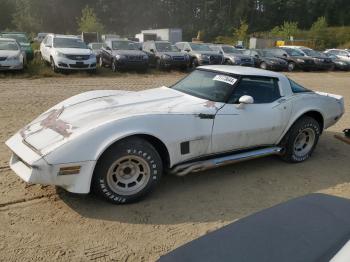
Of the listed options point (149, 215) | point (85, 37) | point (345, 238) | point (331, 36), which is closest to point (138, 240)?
point (149, 215)

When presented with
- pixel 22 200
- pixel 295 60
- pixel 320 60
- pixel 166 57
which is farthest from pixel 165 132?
pixel 320 60

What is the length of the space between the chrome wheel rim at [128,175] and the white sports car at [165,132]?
0.01 meters

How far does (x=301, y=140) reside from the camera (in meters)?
5.64

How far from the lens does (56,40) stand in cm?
1627

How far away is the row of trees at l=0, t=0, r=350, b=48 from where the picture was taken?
73.6m

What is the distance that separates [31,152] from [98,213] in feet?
3.00

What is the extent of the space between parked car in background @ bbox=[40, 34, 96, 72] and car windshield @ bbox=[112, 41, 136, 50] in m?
1.86

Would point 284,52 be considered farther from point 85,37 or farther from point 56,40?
point 85,37

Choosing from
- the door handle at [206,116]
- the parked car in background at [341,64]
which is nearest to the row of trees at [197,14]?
the parked car in background at [341,64]

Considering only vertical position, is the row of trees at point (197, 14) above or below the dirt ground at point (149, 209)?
above

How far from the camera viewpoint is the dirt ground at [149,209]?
3234mm

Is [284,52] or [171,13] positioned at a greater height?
[171,13]

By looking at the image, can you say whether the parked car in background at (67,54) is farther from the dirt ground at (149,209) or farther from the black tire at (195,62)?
the dirt ground at (149,209)

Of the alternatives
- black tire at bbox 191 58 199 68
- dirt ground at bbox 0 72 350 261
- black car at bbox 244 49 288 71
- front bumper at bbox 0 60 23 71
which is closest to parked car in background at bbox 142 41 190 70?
black tire at bbox 191 58 199 68
